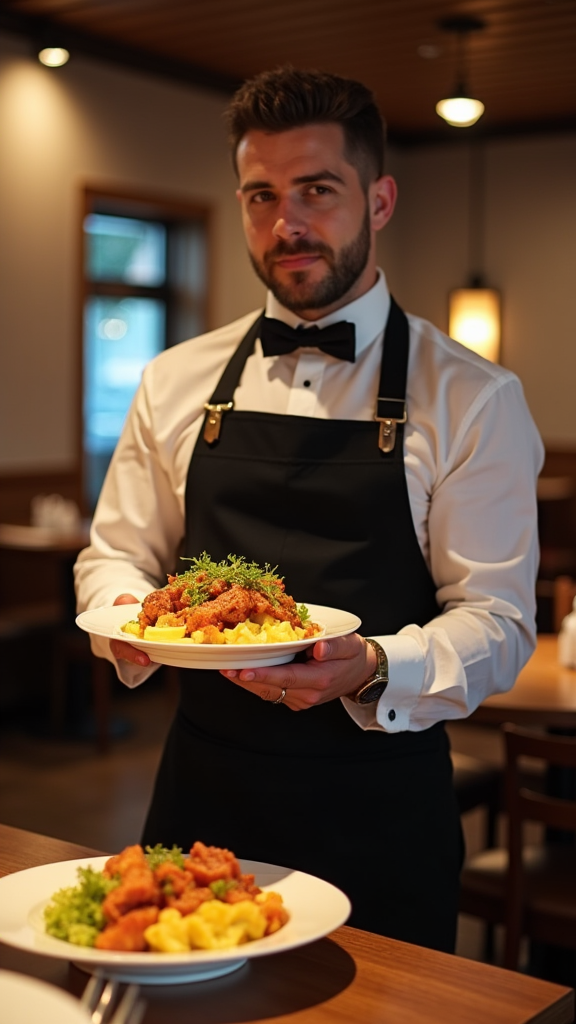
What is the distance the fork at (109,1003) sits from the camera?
102 cm

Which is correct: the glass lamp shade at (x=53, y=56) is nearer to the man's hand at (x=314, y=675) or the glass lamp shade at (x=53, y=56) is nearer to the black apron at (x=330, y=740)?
the black apron at (x=330, y=740)

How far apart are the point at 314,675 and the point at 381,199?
36.6 inches

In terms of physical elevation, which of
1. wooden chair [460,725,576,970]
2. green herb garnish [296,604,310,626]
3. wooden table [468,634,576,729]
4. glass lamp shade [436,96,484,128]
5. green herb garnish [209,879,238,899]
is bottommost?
wooden chair [460,725,576,970]

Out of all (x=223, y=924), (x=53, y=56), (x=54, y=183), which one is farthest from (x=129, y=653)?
(x=54, y=183)

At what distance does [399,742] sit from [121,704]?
501 centimetres

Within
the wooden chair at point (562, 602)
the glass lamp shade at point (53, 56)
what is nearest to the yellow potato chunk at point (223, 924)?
the wooden chair at point (562, 602)

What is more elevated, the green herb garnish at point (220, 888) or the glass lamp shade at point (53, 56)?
the glass lamp shade at point (53, 56)

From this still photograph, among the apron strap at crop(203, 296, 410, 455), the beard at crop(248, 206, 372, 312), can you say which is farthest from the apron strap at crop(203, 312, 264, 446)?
the beard at crop(248, 206, 372, 312)

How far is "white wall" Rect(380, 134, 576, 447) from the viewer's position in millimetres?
8812

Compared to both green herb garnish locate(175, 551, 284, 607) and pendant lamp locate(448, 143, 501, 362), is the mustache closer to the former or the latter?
green herb garnish locate(175, 551, 284, 607)

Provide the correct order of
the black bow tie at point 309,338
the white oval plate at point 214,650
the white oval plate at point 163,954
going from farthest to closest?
the black bow tie at point 309,338 < the white oval plate at point 214,650 < the white oval plate at point 163,954

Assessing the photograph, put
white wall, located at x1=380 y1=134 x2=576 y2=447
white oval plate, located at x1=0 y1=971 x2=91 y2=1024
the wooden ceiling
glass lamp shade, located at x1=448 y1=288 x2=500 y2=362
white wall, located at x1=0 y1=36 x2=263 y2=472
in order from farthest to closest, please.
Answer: glass lamp shade, located at x1=448 y1=288 x2=500 y2=362 → white wall, located at x1=380 y1=134 x2=576 y2=447 → white wall, located at x1=0 y1=36 x2=263 y2=472 → the wooden ceiling → white oval plate, located at x1=0 y1=971 x2=91 y2=1024

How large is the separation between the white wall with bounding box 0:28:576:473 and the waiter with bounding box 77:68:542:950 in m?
4.81

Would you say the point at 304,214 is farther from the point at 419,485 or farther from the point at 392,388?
the point at 419,485
